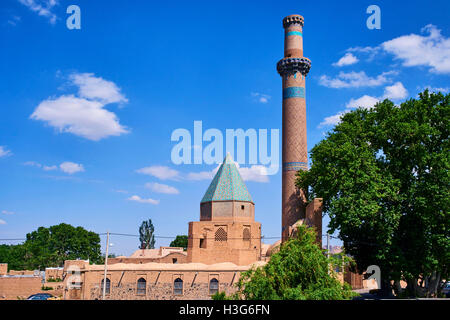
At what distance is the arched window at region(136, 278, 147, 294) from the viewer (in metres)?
31.0

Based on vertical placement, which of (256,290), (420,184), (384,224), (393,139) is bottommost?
(256,290)

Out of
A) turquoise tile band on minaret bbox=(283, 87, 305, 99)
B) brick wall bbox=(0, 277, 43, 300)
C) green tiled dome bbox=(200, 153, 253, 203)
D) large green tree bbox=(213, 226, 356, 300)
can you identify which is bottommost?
brick wall bbox=(0, 277, 43, 300)

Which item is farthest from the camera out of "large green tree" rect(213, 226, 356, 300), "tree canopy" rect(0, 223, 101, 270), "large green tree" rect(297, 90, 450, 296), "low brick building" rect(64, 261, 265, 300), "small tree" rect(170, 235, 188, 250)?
"small tree" rect(170, 235, 188, 250)

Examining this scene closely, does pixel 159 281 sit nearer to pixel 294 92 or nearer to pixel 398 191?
pixel 398 191

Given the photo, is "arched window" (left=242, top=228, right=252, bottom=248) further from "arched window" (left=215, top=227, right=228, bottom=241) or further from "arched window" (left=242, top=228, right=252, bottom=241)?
"arched window" (left=215, top=227, right=228, bottom=241)

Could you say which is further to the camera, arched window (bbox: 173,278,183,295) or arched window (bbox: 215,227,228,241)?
arched window (bbox: 215,227,228,241)

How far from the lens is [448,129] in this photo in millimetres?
23000

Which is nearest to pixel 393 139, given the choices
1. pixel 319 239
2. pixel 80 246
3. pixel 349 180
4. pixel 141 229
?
pixel 349 180

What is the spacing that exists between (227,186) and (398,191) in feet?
64.5

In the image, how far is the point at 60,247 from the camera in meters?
69.9

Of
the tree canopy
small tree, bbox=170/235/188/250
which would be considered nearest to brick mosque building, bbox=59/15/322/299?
the tree canopy

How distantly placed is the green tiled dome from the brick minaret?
598cm
